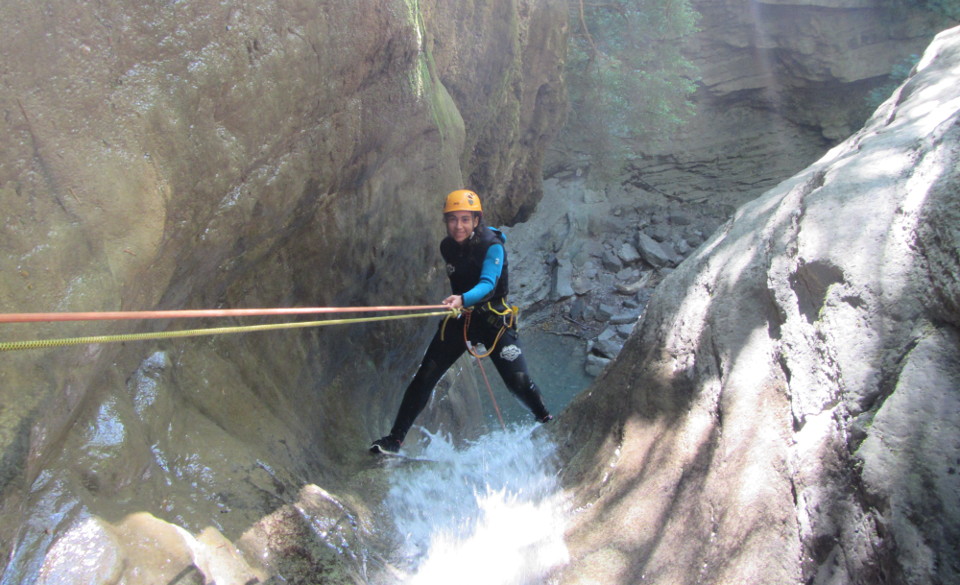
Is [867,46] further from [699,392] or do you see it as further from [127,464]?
[127,464]

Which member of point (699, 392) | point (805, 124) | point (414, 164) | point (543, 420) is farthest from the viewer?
point (805, 124)

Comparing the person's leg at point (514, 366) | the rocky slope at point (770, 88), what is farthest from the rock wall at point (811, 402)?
the rocky slope at point (770, 88)

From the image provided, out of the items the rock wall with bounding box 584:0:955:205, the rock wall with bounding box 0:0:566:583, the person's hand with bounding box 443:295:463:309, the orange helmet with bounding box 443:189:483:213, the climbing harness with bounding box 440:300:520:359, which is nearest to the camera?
the rock wall with bounding box 0:0:566:583

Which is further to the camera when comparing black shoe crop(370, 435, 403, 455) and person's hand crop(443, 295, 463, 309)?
black shoe crop(370, 435, 403, 455)

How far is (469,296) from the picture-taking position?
362cm

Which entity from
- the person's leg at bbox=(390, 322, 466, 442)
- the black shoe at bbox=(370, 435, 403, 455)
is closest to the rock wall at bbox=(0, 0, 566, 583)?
the black shoe at bbox=(370, 435, 403, 455)

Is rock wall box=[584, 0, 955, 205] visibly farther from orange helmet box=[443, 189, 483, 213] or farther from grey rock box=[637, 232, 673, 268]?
orange helmet box=[443, 189, 483, 213]

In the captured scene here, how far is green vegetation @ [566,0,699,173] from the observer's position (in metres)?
12.5

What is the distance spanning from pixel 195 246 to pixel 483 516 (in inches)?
79.0

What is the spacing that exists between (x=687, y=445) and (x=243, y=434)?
217cm

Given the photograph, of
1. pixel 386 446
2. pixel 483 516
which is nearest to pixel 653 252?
pixel 386 446

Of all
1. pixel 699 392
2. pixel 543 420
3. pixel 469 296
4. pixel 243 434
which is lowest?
pixel 543 420

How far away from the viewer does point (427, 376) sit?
13.8 ft

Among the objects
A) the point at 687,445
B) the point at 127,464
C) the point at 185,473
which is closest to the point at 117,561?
the point at 127,464
